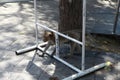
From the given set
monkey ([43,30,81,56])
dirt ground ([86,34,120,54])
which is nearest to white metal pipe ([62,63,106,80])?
monkey ([43,30,81,56])

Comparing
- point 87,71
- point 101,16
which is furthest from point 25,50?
point 101,16

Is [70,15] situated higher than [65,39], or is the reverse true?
[70,15]

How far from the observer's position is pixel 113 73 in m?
3.69

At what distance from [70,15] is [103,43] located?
90cm

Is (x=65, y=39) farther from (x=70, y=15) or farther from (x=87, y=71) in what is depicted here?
(x=87, y=71)

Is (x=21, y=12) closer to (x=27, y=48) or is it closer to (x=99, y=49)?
(x=27, y=48)

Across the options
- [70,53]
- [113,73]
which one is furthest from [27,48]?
[113,73]

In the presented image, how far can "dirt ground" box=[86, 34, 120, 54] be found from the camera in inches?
174

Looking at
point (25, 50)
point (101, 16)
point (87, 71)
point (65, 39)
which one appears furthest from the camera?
point (101, 16)

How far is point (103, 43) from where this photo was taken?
Answer: 4.61 meters

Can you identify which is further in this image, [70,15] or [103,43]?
[103,43]

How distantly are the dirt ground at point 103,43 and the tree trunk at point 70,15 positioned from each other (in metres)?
0.49

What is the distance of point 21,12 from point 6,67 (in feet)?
8.60

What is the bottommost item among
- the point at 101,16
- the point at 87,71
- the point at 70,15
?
the point at 87,71
